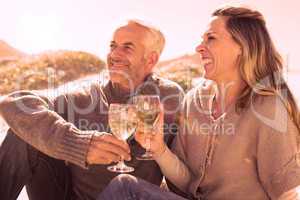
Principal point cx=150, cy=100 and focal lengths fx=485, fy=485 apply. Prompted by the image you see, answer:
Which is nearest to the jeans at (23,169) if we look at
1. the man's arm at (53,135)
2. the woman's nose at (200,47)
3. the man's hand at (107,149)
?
the man's arm at (53,135)

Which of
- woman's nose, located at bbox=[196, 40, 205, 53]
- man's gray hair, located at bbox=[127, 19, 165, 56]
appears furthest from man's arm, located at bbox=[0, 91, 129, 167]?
man's gray hair, located at bbox=[127, 19, 165, 56]

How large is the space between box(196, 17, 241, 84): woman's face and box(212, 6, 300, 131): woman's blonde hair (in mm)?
32

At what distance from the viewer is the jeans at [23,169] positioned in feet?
8.36

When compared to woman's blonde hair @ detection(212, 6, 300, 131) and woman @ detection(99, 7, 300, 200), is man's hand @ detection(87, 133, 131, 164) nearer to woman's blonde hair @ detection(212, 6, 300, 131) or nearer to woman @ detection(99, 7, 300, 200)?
woman @ detection(99, 7, 300, 200)

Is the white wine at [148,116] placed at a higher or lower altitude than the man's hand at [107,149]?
higher

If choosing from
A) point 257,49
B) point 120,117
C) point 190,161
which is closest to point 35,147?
point 120,117

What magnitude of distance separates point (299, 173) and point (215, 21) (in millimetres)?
868

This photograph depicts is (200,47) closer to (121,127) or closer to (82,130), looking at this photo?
(121,127)

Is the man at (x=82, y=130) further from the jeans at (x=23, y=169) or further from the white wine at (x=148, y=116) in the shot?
the white wine at (x=148, y=116)

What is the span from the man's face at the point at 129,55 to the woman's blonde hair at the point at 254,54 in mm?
734

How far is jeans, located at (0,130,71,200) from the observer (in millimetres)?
2549

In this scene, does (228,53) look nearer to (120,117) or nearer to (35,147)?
(120,117)

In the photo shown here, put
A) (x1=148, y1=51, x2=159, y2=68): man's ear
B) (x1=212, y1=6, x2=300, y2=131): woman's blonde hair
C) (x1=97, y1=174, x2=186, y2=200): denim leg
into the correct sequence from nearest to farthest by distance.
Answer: (x1=97, y1=174, x2=186, y2=200): denim leg < (x1=212, y1=6, x2=300, y2=131): woman's blonde hair < (x1=148, y1=51, x2=159, y2=68): man's ear

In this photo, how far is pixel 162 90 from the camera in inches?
117
